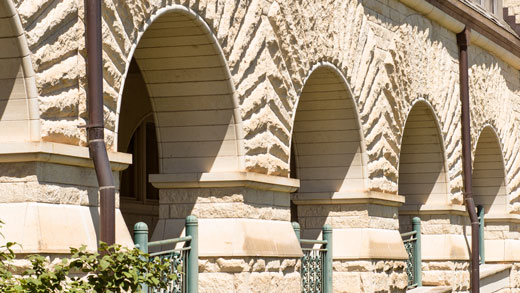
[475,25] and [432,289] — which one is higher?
[475,25]

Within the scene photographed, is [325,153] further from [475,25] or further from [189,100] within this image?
[475,25]

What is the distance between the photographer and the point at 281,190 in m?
12.6

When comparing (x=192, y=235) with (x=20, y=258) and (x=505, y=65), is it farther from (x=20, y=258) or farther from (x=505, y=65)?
(x=505, y=65)

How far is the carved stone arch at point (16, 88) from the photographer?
335 inches

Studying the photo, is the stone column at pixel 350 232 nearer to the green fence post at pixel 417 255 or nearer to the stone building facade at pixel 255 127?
the stone building facade at pixel 255 127

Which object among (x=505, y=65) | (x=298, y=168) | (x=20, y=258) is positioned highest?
(x=505, y=65)

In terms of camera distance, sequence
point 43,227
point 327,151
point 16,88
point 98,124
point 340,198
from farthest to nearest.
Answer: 1. point 327,151
2. point 340,198
3. point 98,124
4. point 16,88
5. point 43,227

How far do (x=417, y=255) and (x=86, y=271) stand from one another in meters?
10.1

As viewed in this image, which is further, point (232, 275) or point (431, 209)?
point (431, 209)

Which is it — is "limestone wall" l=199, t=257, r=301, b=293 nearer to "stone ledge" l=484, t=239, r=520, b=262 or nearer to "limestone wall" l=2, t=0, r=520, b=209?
"limestone wall" l=2, t=0, r=520, b=209

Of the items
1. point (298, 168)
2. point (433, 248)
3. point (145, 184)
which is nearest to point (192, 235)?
point (298, 168)

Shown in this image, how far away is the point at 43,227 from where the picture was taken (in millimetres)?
8484

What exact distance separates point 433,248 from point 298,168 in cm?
460

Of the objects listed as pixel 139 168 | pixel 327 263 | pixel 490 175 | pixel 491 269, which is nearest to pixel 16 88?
pixel 327 263
